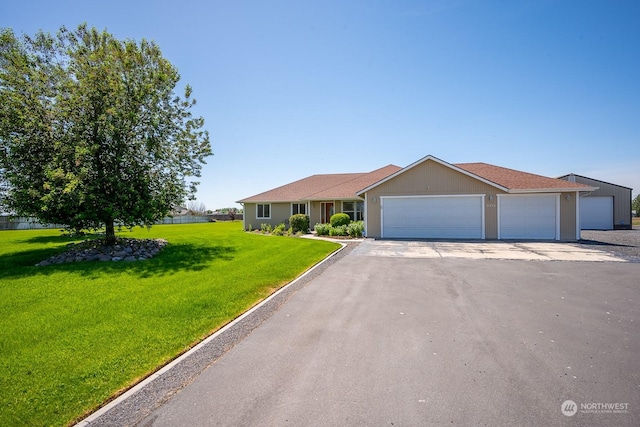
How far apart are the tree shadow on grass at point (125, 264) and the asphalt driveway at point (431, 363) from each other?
539 cm

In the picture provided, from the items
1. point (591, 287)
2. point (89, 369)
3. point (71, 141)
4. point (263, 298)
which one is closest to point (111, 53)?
point (71, 141)

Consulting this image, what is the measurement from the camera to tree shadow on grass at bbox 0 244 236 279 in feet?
30.2

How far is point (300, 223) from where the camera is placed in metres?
20.8

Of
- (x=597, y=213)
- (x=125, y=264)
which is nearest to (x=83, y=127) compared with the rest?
(x=125, y=264)

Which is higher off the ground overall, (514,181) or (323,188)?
(323,188)

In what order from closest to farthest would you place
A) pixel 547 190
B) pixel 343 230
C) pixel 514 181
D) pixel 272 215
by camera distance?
pixel 547 190 < pixel 514 181 < pixel 343 230 < pixel 272 215

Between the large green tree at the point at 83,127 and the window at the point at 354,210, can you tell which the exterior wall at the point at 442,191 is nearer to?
the window at the point at 354,210

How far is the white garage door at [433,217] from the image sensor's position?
16.5 metres

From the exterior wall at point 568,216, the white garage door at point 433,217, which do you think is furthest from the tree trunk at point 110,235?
the exterior wall at point 568,216

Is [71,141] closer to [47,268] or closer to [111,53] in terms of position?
[111,53]

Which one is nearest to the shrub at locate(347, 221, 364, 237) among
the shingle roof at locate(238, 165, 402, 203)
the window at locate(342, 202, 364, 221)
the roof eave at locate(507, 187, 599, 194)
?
the shingle roof at locate(238, 165, 402, 203)

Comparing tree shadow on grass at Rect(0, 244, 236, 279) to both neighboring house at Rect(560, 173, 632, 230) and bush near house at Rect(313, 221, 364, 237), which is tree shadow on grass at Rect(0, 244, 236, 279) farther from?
neighboring house at Rect(560, 173, 632, 230)

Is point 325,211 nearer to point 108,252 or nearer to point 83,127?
point 108,252

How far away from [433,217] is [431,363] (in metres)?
14.4
